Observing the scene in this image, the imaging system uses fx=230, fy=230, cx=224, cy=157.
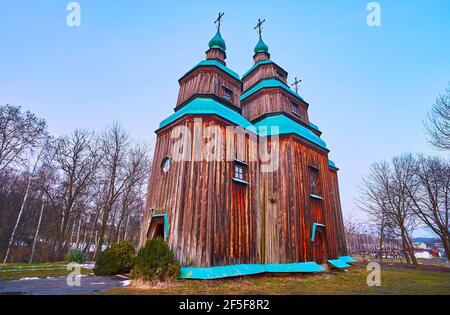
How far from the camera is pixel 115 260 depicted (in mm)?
10391

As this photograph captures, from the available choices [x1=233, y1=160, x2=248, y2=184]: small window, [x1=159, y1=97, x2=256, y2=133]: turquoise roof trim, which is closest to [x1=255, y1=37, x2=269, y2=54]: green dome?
[x1=159, y1=97, x2=256, y2=133]: turquoise roof trim

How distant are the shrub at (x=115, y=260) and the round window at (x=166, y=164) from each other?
152 inches

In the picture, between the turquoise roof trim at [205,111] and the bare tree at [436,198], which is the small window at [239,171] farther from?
the bare tree at [436,198]

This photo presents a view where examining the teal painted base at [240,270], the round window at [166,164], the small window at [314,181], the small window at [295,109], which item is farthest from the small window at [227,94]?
the teal painted base at [240,270]

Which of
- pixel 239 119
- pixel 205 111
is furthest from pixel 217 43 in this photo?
pixel 205 111

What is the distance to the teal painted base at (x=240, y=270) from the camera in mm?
8969

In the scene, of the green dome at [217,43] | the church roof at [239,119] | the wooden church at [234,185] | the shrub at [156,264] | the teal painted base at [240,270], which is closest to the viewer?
the shrub at [156,264]

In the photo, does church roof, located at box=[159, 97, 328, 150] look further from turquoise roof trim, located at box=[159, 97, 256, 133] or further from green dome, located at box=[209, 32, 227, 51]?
green dome, located at box=[209, 32, 227, 51]

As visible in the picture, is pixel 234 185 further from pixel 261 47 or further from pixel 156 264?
pixel 261 47

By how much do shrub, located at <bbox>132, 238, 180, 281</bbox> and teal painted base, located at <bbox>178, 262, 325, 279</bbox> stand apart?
648 mm

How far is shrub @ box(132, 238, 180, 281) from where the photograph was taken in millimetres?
8141

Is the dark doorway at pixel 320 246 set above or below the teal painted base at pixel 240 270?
above
